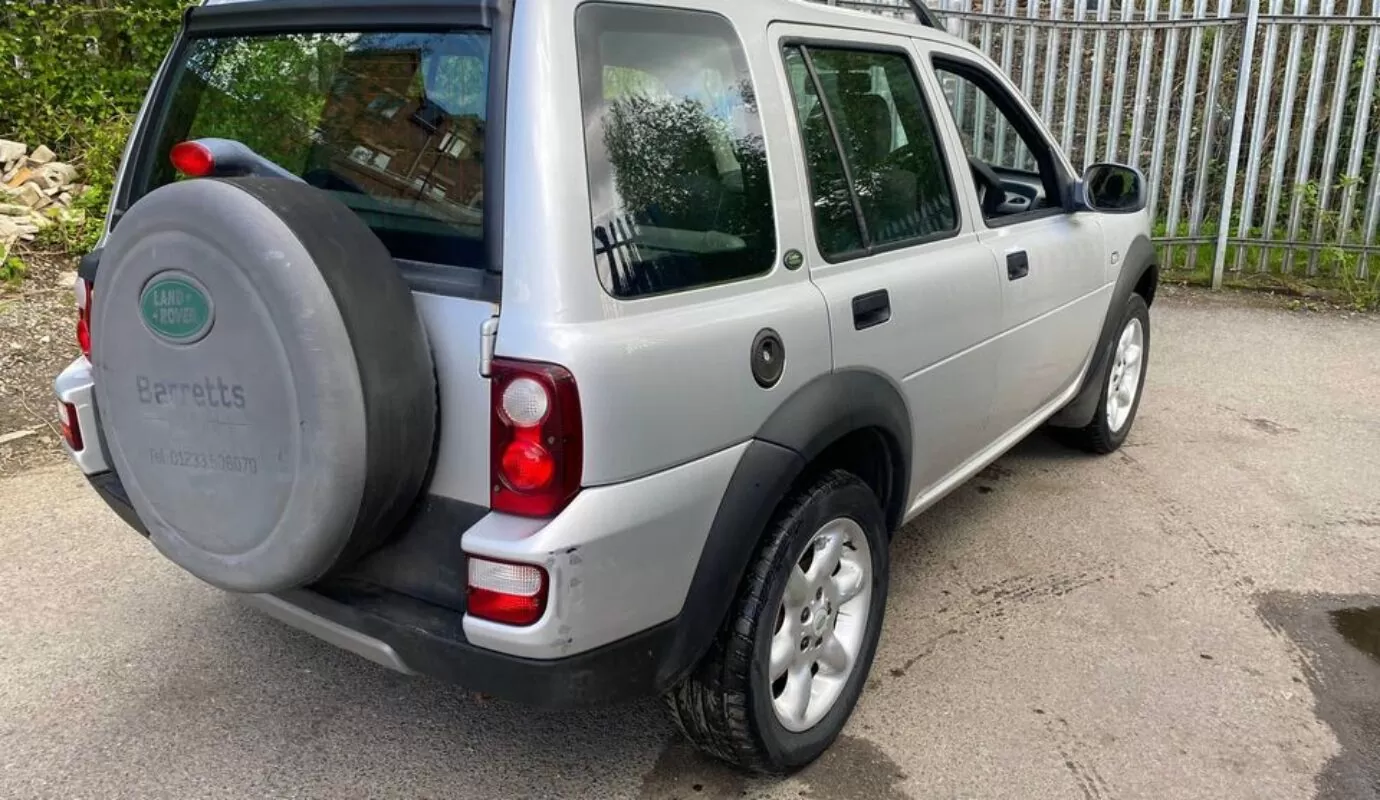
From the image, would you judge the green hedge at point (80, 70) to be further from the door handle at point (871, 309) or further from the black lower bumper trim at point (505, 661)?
the door handle at point (871, 309)

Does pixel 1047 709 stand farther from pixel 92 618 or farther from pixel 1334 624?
pixel 92 618

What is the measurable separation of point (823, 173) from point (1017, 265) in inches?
44.0

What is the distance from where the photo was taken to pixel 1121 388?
16.2 feet

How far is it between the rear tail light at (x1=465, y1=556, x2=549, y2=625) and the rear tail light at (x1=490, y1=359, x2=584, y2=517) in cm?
11

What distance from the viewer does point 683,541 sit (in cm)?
218

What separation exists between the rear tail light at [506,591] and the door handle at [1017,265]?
6.93 ft

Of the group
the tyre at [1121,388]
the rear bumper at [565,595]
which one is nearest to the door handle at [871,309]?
the rear bumper at [565,595]

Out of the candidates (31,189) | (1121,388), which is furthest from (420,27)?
(31,189)

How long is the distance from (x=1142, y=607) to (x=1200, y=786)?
965 mm

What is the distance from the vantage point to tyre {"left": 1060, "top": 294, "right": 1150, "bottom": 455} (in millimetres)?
4688

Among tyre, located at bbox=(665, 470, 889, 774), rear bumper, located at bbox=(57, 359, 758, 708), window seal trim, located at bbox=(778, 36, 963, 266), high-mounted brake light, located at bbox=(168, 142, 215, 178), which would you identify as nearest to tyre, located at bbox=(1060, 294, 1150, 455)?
window seal trim, located at bbox=(778, 36, 963, 266)

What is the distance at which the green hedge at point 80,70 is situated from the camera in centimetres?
679

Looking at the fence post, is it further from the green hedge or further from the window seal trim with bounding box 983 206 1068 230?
the green hedge

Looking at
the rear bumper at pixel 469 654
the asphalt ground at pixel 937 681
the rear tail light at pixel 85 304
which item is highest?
the rear tail light at pixel 85 304
